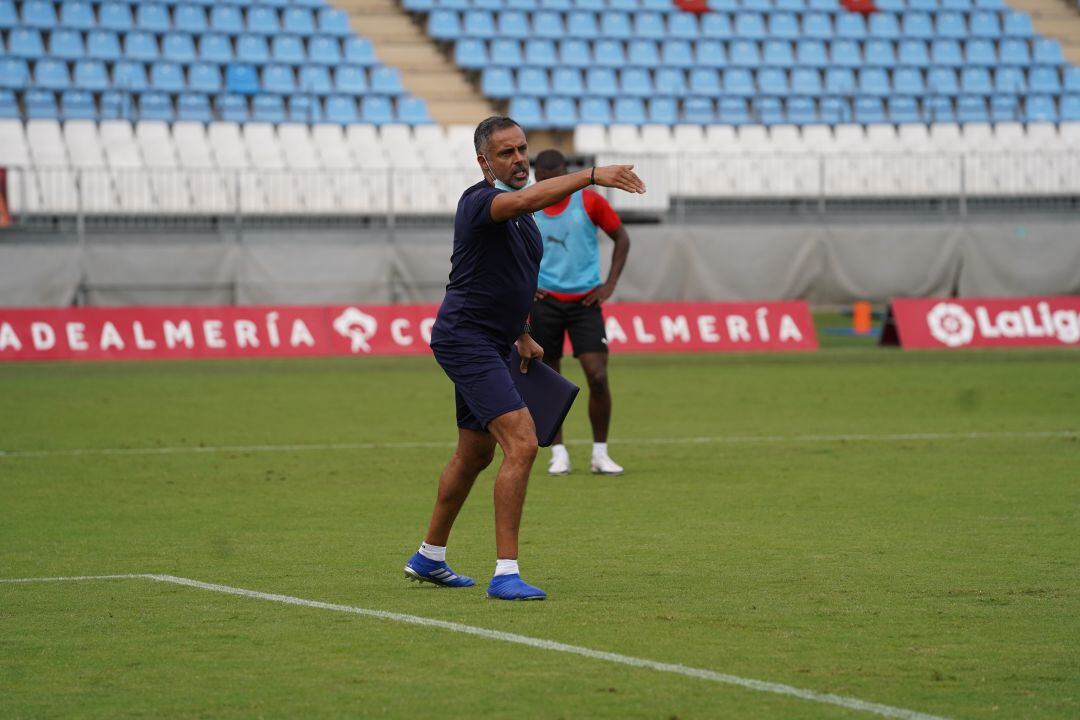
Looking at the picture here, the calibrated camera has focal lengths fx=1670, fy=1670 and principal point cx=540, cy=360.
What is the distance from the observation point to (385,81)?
34656 mm

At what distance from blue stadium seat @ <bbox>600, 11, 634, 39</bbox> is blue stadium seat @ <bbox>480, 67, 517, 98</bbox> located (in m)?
2.88

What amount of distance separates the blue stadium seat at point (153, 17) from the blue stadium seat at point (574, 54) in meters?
8.23

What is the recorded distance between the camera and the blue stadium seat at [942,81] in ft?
122

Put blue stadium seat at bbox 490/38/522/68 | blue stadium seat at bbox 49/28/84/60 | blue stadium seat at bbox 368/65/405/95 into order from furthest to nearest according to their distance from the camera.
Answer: blue stadium seat at bbox 490/38/522/68, blue stadium seat at bbox 368/65/405/95, blue stadium seat at bbox 49/28/84/60

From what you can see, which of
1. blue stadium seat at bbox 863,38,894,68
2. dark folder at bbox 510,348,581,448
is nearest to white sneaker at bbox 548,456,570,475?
dark folder at bbox 510,348,581,448

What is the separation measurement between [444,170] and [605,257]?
141 inches

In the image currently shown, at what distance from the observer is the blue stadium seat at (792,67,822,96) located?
36406 millimetres

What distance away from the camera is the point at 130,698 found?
5.64 metres

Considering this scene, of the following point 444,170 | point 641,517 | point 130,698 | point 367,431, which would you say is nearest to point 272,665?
point 130,698

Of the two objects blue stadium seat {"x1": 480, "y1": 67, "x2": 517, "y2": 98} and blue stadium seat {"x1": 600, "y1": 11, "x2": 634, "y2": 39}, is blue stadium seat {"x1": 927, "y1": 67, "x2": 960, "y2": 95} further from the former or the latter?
blue stadium seat {"x1": 480, "y1": 67, "x2": 517, "y2": 98}

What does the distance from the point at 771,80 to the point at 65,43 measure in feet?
48.6

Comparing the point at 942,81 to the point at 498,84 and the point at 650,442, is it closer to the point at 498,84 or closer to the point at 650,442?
the point at 498,84

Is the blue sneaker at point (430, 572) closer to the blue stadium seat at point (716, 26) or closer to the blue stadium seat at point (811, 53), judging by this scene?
the blue stadium seat at point (716, 26)

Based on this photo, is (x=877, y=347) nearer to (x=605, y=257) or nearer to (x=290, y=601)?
(x=605, y=257)
